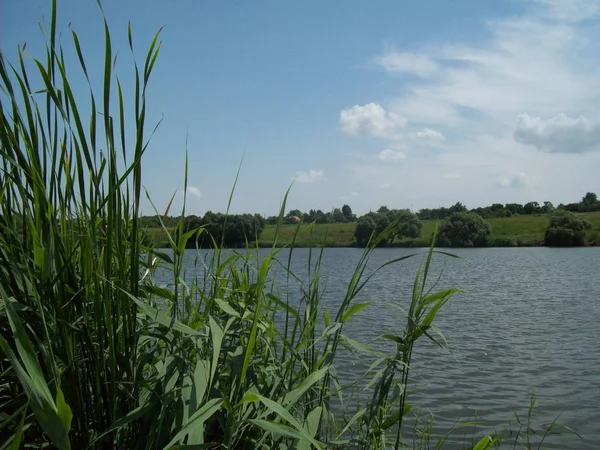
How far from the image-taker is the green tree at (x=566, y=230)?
76.1 meters

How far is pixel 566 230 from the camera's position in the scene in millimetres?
76438

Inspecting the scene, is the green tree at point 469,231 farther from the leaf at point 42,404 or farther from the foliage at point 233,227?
the leaf at point 42,404

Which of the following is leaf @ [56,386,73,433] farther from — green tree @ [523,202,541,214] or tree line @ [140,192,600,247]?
green tree @ [523,202,541,214]

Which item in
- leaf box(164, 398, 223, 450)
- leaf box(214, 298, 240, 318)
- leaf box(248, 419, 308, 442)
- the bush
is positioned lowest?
the bush

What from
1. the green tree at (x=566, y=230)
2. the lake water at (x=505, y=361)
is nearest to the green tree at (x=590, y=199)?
the green tree at (x=566, y=230)

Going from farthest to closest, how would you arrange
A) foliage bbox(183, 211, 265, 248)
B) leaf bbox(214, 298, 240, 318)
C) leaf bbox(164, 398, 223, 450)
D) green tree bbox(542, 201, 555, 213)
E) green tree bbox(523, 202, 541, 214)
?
green tree bbox(523, 202, 541, 214), green tree bbox(542, 201, 555, 213), foliage bbox(183, 211, 265, 248), leaf bbox(214, 298, 240, 318), leaf bbox(164, 398, 223, 450)

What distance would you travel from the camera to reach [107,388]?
2014 millimetres

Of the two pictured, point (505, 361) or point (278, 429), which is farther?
point (505, 361)

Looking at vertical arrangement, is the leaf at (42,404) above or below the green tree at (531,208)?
below

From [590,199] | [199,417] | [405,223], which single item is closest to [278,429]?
[199,417]

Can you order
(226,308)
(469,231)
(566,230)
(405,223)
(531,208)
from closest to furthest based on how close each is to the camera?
(226,308) < (405,223) < (469,231) < (566,230) < (531,208)

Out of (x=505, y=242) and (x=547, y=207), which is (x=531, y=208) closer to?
(x=547, y=207)

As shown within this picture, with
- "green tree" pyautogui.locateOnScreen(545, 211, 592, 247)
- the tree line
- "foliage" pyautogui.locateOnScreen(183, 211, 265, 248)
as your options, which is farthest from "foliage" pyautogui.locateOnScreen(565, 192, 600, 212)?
"foliage" pyautogui.locateOnScreen(183, 211, 265, 248)

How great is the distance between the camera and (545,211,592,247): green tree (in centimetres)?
7612
